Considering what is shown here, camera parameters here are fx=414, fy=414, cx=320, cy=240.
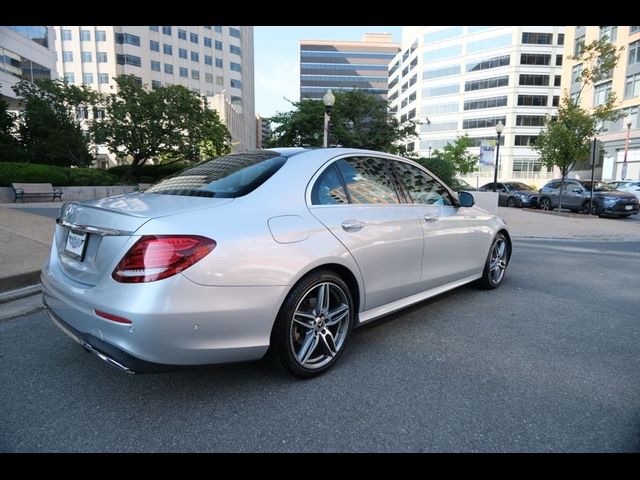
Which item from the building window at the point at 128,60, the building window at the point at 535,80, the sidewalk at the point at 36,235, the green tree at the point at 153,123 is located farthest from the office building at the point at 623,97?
the building window at the point at 128,60

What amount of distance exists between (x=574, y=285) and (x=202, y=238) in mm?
5350

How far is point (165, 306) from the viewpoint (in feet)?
7.20

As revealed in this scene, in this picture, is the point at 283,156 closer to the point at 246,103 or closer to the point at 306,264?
the point at 306,264

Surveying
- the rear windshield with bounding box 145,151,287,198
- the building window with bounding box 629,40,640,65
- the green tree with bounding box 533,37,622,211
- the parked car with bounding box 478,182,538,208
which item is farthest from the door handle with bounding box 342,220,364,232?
the building window with bounding box 629,40,640,65

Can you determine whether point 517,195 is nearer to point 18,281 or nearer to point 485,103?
point 18,281

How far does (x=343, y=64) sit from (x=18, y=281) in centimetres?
12510

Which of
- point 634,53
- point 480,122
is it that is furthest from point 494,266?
point 480,122

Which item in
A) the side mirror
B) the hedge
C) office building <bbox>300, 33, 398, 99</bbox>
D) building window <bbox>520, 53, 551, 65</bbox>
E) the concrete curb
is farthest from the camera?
office building <bbox>300, 33, 398, 99</bbox>

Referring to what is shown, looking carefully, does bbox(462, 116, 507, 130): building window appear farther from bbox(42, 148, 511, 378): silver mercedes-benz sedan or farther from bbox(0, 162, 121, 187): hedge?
bbox(42, 148, 511, 378): silver mercedes-benz sedan

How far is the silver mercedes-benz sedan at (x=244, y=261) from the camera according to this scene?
2250 millimetres

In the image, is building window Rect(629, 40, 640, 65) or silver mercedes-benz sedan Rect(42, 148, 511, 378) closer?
silver mercedes-benz sedan Rect(42, 148, 511, 378)

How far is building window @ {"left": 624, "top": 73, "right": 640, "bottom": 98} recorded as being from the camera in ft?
126

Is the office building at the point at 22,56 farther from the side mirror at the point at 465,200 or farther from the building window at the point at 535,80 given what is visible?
the building window at the point at 535,80
